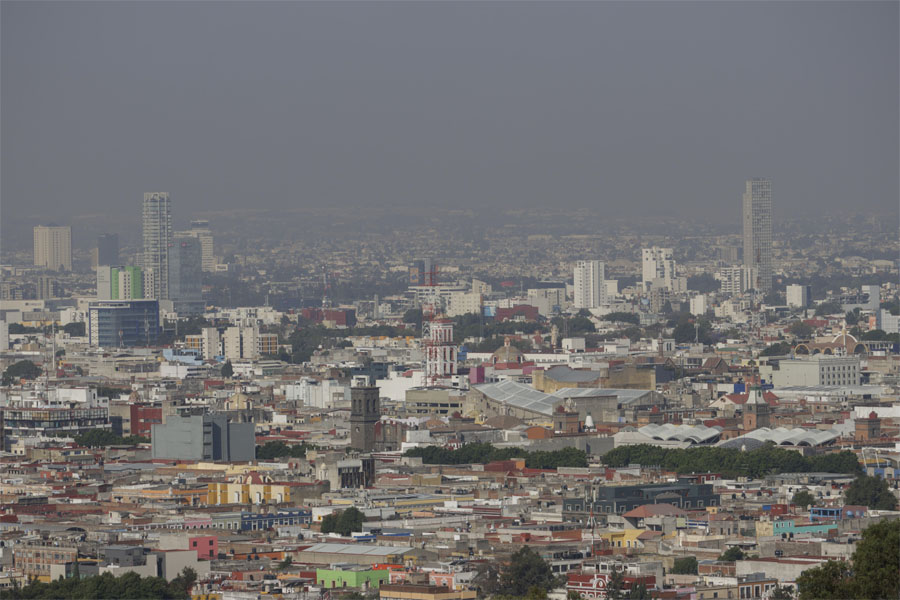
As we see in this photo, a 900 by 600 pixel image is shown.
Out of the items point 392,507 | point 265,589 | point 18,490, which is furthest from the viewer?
point 18,490

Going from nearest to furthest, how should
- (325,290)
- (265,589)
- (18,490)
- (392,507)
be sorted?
(265,589) → (392,507) → (18,490) → (325,290)

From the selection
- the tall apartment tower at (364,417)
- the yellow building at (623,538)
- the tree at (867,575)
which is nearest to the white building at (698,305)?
the tall apartment tower at (364,417)

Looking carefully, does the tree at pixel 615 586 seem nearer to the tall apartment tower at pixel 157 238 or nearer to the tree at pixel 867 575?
the tree at pixel 867 575

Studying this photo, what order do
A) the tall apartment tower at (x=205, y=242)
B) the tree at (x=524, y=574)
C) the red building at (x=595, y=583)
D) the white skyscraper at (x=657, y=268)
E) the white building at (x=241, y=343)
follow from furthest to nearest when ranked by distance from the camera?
the tall apartment tower at (x=205, y=242)
the white skyscraper at (x=657, y=268)
the white building at (x=241, y=343)
the tree at (x=524, y=574)
the red building at (x=595, y=583)

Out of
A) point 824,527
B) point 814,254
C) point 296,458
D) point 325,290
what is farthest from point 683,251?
point 824,527

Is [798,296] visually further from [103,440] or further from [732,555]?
[732,555]

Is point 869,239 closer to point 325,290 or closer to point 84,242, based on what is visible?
point 325,290

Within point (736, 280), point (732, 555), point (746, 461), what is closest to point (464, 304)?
point (736, 280)
